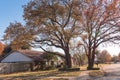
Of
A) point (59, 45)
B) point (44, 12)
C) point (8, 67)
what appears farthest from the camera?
point (59, 45)

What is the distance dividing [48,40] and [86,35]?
7.87 meters

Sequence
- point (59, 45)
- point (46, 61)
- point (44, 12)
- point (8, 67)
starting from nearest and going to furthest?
point (44, 12), point (8, 67), point (59, 45), point (46, 61)

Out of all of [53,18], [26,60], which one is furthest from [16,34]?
[26,60]

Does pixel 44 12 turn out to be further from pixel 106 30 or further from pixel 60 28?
pixel 106 30

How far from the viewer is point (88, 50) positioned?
53.8 m

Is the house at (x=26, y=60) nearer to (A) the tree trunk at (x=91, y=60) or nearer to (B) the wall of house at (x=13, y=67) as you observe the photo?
(B) the wall of house at (x=13, y=67)

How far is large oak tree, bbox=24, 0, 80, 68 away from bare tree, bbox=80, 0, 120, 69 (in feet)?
6.40

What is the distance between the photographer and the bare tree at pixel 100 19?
47.3 metres

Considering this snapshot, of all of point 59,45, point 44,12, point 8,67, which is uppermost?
point 44,12

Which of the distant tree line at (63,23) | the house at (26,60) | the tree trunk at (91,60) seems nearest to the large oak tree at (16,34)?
the distant tree line at (63,23)

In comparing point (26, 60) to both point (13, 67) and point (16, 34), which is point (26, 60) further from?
point (16, 34)

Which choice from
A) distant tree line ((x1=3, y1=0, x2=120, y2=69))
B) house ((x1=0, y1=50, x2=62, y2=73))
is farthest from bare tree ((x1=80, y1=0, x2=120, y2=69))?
house ((x1=0, y1=50, x2=62, y2=73))

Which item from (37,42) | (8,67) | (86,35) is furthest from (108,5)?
(8,67)

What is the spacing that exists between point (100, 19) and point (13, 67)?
18631mm
